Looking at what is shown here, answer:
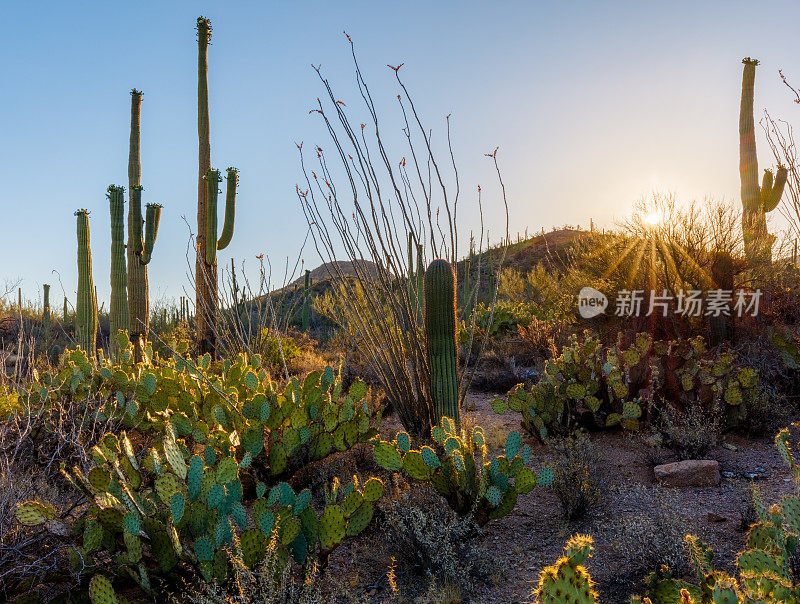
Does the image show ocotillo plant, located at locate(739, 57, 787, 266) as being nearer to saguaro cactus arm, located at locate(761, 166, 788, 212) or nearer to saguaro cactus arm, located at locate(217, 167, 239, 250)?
saguaro cactus arm, located at locate(761, 166, 788, 212)

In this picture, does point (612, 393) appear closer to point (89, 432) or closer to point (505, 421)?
point (505, 421)

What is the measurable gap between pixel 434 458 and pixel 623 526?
1109mm

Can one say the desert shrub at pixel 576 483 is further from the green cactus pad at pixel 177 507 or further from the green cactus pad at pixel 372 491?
the green cactus pad at pixel 177 507

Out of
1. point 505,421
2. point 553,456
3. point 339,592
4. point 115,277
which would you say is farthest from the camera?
point 115,277

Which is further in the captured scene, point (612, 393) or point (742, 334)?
point (742, 334)

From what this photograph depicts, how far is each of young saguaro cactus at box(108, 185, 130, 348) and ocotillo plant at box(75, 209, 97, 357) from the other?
33 cm

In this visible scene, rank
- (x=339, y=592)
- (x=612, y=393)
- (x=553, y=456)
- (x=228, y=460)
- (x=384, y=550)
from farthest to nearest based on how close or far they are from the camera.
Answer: (x=612, y=393), (x=553, y=456), (x=384, y=550), (x=228, y=460), (x=339, y=592)

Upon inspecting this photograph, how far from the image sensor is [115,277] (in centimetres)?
1095

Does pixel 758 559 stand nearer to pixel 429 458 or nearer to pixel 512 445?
pixel 512 445

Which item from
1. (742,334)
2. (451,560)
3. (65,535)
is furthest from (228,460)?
(742,334)

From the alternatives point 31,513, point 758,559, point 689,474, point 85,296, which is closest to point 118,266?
point 85,296

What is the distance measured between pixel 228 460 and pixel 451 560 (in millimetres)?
1292

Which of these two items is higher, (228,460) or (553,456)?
(228,460)

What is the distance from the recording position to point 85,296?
11.0m
